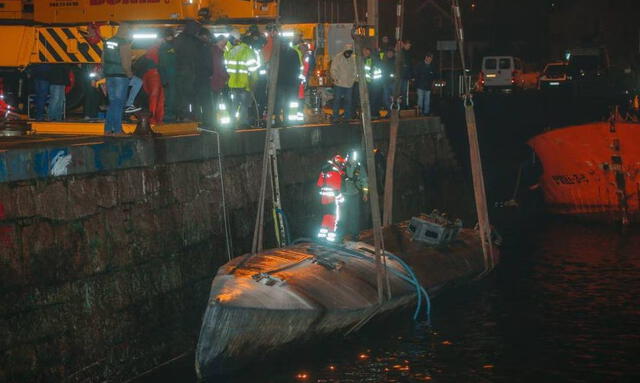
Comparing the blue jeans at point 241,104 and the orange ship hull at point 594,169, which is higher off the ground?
the blue jeans at point 241,104

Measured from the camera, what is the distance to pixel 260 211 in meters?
12.3

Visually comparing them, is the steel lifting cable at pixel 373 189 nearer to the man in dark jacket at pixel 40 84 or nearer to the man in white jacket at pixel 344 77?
the man in dark jacket at pixel 40 84

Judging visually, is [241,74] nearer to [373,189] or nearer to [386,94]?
[373,189]

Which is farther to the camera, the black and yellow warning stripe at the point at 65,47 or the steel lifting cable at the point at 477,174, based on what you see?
the black and yellow warning stripe at the point at 65,47

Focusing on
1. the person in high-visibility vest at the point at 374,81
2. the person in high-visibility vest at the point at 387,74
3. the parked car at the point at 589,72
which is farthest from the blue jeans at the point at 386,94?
the parked car at the point at 589,72

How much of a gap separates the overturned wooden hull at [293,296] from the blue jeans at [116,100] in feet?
10.0

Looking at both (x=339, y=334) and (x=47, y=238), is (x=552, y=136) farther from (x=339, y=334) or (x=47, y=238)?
(x=47, y=238)

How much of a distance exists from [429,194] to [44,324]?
13.3m

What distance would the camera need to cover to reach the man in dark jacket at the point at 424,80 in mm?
23780

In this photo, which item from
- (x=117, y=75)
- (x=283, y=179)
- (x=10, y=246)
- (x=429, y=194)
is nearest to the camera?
(x=10, y=246)

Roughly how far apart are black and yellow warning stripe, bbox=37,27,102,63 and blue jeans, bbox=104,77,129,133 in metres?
2.97

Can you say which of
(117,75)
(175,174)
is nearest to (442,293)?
(175,174)

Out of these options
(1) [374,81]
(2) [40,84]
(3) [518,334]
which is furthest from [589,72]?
(3) [518,334]

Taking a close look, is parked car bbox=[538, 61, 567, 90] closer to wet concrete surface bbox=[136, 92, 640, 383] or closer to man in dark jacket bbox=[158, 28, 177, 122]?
wet concrete surface bbox=[136, 92, 640, 383]
